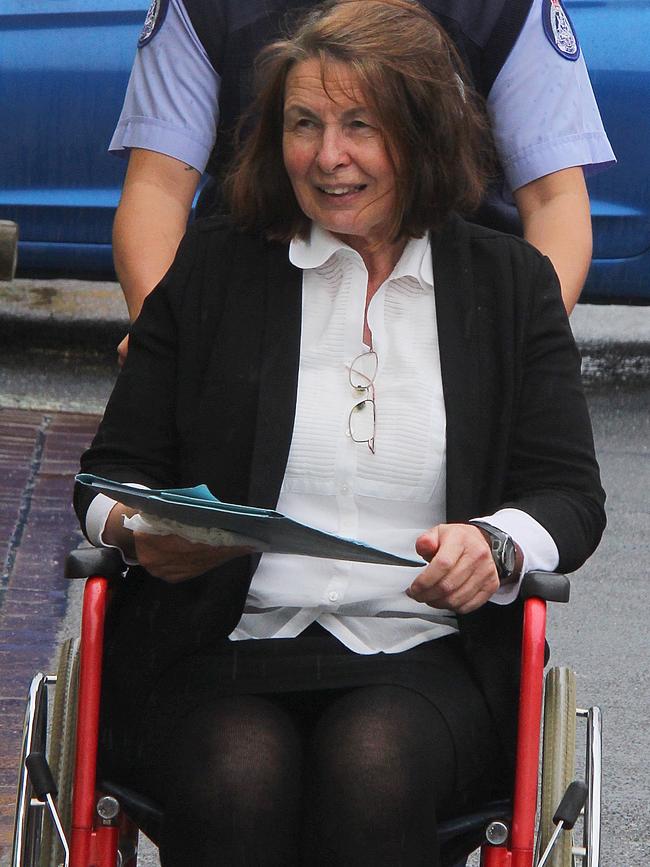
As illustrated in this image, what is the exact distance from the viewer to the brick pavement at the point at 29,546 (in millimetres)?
3837

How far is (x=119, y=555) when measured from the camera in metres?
2.53

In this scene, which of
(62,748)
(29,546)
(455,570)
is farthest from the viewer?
(29,546)

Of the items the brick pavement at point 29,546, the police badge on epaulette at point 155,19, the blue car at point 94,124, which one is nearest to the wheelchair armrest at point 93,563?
the brick pavement at point 29,546

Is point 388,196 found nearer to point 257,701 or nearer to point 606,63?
point 257,701

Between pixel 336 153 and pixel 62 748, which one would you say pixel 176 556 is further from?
pixel 336 153

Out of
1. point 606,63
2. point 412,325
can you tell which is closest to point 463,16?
point 412,325

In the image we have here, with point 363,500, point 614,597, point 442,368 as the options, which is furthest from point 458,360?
point 614,597

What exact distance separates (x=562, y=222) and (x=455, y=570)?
3.43 feet

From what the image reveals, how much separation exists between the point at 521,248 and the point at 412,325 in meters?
0.23

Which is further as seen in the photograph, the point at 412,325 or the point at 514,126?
the point at 514,126

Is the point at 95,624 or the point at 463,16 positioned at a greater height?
the point at 463,16

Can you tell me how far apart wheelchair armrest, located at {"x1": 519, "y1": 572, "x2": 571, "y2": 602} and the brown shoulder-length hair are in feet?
2.17

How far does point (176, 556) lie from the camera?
93.0 inches

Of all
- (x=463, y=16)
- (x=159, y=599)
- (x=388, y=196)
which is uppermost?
(x=463, y=16)
